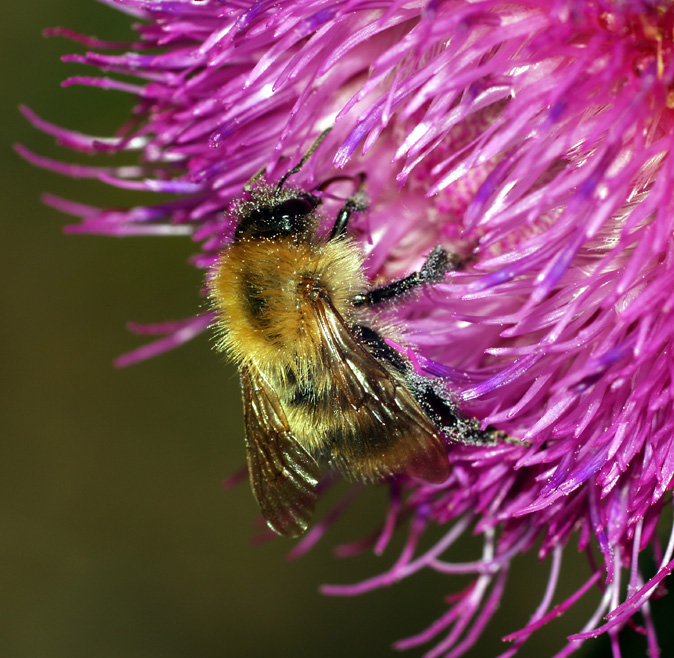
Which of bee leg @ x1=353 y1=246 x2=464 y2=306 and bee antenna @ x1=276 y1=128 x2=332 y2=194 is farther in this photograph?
bee antenna @ x1=276 y1=128 x2=332 y2=194

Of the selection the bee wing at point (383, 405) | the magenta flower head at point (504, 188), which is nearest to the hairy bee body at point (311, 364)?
the bee wing at point (383, 405)

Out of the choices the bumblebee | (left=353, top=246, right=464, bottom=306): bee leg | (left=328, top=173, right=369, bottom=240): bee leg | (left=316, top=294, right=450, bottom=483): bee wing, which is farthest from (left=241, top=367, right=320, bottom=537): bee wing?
(left=328, top=173, right=369, bottom=240): bee leg

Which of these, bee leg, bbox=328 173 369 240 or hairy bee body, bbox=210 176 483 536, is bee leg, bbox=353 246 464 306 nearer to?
hairy bee body, bbox=210 176 483 536

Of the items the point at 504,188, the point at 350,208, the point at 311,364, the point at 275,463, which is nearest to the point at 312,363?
the point at 311,364

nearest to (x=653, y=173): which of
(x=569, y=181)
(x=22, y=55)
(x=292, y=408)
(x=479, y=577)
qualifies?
(x=569, y=181)

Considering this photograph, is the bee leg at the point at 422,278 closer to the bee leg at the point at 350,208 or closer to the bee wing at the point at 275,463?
the bee leg at the point at 350,208

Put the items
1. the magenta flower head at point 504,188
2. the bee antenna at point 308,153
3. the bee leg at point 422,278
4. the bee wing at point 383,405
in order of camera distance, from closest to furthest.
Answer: the magenta flower head at point 504,188
the bee wing at point 383,405
the bee leg at point 422,278
the bee antenna at point 308,153

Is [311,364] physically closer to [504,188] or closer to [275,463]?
[275,463]
